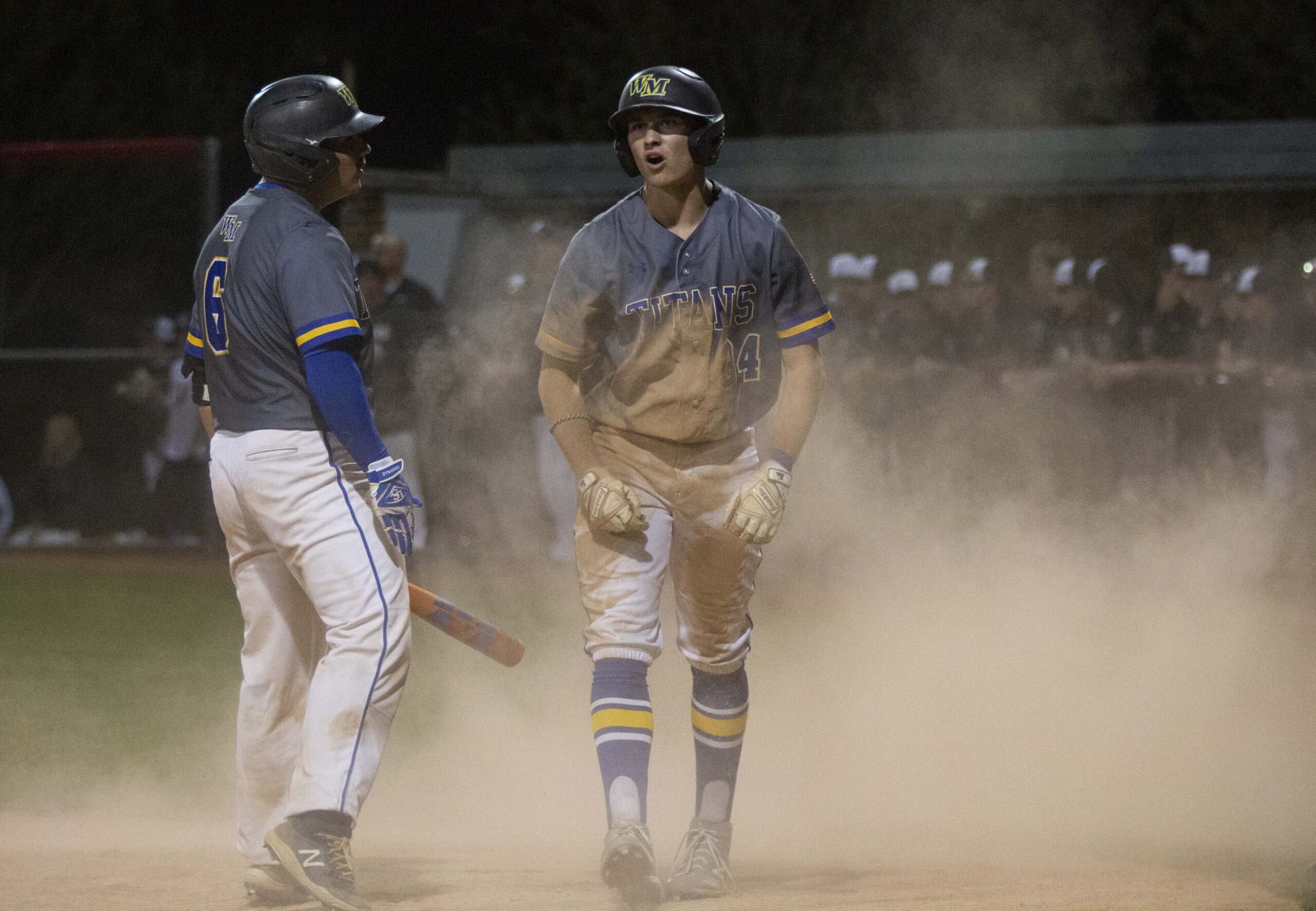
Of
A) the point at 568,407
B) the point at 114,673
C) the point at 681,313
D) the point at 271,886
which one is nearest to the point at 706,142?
the point at 681,313

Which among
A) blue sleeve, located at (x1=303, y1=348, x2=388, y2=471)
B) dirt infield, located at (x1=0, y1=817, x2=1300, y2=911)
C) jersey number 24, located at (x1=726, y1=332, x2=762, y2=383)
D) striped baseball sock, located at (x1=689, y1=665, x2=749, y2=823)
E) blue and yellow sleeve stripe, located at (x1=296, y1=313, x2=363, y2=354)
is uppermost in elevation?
jersey number 24, located at (x1=726, y1=332, x2=762, y2=383)

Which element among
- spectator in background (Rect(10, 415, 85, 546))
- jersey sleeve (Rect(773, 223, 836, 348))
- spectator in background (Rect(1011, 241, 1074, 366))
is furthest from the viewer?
spectator in background (Rect(10, 415, 85, 546))

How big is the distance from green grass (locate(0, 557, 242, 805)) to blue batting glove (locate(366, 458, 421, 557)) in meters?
2.31

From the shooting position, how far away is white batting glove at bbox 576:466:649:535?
14.8 feet

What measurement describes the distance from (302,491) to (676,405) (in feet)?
3.40

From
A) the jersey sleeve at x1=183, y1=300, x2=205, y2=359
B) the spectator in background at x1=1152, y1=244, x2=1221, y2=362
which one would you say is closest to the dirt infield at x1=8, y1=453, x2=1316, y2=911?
the spectator in background at x1=1152, y1=244, x2=1221, y2=362

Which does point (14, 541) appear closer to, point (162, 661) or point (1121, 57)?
point (162, 661)

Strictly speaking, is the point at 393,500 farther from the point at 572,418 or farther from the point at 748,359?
the point at 748,359

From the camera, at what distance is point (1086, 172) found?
14.0 meters

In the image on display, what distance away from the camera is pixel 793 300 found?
469 cm

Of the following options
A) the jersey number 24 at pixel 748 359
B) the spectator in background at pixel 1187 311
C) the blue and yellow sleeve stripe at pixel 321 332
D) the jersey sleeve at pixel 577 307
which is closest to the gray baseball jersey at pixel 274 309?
the blue and yellow sleeve stripe at pixel 321 332

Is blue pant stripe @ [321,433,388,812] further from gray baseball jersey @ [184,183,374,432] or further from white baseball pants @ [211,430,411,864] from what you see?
gray baseball jersey @ [184,183,374,432]

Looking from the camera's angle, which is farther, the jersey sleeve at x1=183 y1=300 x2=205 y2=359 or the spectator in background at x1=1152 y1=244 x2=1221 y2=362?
the spectator in background at x1=1152 y1=244 x2=1221 y2=362

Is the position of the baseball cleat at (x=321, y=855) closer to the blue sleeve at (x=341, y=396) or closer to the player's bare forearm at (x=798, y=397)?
the blue sleeve at (x=341, y=396)
